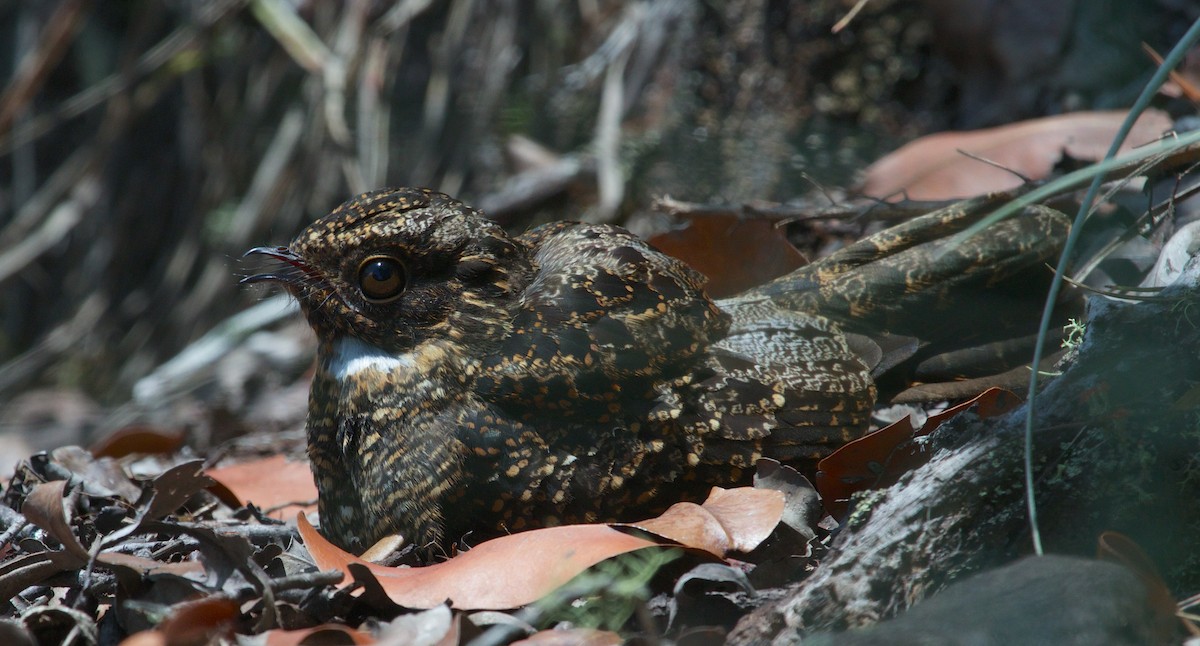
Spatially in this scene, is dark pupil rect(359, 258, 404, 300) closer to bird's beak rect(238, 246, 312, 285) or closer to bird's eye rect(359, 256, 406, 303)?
bird's eye rect(359, 256, 406, 303)

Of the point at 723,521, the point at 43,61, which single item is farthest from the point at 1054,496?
the point at 43,61

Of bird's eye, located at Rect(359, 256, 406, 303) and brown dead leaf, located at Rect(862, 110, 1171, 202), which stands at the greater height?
bird's eye, located at Rect(359, 256, 406, 303)

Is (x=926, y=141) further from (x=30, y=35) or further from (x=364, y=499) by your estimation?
(x=30, y=35)

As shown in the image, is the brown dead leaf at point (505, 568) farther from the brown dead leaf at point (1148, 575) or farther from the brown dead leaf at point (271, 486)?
the brown dead leaf at point (271, 486)

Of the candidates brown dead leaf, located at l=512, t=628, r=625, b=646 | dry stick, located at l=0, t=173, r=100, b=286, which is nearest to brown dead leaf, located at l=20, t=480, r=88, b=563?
brown dead leaf, located at l=512, t=628, r=625, b=646

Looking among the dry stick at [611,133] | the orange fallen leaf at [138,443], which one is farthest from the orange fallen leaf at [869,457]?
the dry stick at [611,133]

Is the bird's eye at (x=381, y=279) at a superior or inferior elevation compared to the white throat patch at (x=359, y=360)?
superior

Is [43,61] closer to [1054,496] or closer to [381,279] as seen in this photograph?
[381,279]
